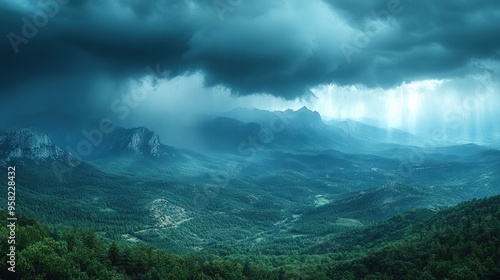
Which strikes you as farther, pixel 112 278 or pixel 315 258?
pixel 315 258

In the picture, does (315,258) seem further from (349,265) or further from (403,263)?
(403,263)

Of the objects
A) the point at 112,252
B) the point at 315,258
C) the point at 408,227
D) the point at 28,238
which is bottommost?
the point at 315,258

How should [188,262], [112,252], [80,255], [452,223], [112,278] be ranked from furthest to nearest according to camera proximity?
1. [452,223]
2. [188,262]
3. [112,252]
4. [80,255]
5. [112,278]

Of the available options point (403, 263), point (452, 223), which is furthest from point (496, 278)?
point (452, 223)

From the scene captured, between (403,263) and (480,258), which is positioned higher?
(480,258)

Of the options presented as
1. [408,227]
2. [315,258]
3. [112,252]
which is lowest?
[315,258]

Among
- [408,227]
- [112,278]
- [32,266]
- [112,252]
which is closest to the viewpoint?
[32,266]

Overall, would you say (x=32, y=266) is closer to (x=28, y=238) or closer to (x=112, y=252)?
(x=28, y=238)

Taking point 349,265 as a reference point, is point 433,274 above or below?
above

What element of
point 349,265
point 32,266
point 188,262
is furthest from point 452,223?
point 32,266
